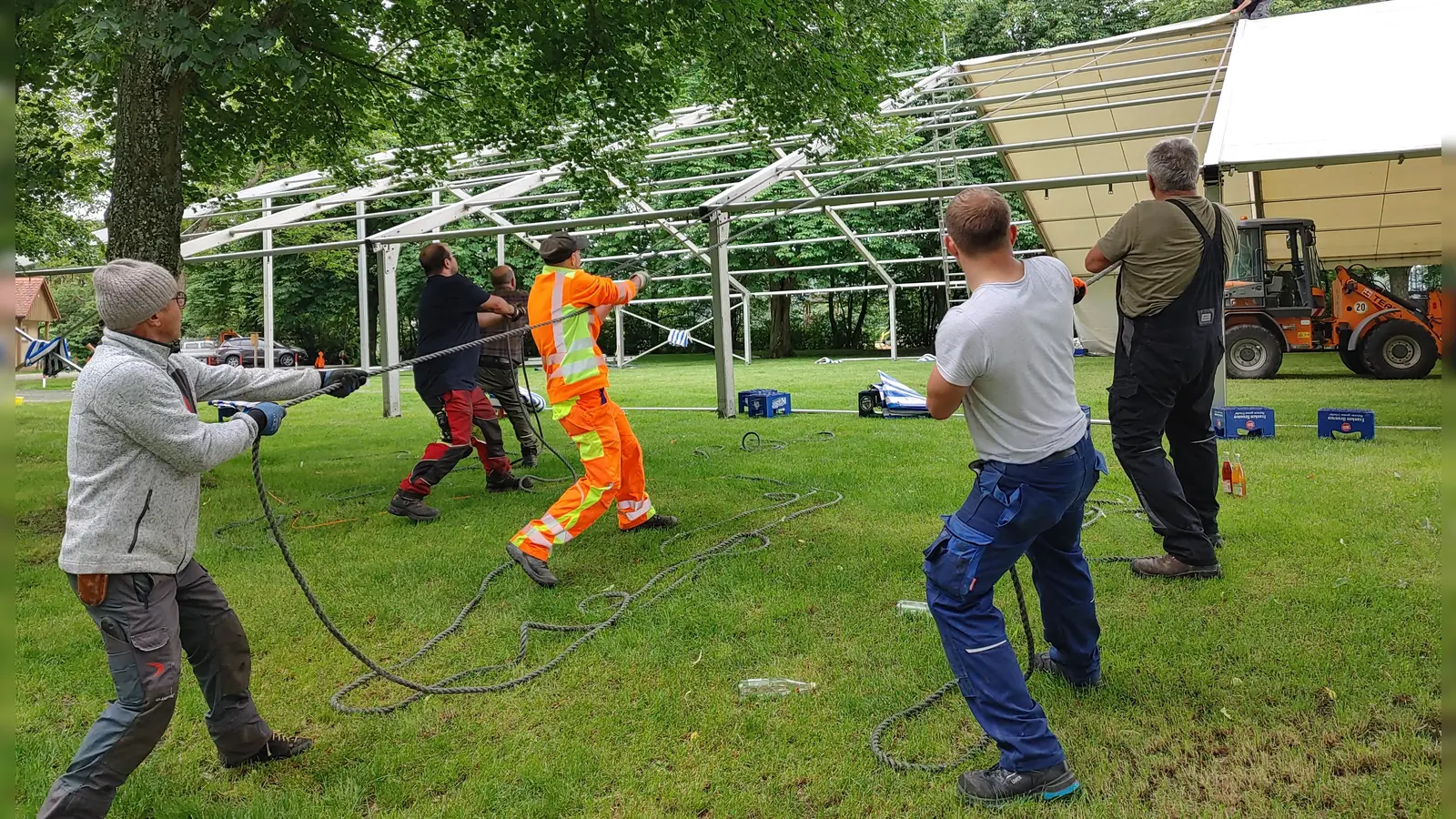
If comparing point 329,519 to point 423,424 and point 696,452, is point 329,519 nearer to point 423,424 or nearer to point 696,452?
point 696,452

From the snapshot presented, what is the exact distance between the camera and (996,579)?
2609 millimetres

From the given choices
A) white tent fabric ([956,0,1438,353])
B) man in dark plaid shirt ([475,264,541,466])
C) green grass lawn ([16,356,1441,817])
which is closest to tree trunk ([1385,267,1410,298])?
white tent fabric ([956,0,1438,353])

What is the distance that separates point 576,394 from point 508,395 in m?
3.32

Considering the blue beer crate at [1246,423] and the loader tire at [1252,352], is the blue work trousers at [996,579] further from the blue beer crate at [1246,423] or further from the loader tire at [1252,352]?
the loader tire at [1252,352]

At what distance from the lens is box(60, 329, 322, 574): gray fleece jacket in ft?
8.21

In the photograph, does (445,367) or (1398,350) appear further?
(1398,350)

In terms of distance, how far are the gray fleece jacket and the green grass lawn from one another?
0.84 metres

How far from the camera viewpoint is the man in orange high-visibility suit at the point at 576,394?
4801 mm

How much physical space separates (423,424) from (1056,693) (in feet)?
33.9

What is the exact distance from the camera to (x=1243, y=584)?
421 centimetres

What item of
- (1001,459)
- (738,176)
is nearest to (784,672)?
(1001,459)

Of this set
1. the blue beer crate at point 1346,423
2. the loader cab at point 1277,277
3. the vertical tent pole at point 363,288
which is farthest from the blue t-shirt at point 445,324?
the loader cab at point 1277,277

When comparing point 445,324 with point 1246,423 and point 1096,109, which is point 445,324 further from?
point 1096,109

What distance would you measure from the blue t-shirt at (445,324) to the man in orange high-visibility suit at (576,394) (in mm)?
1547
